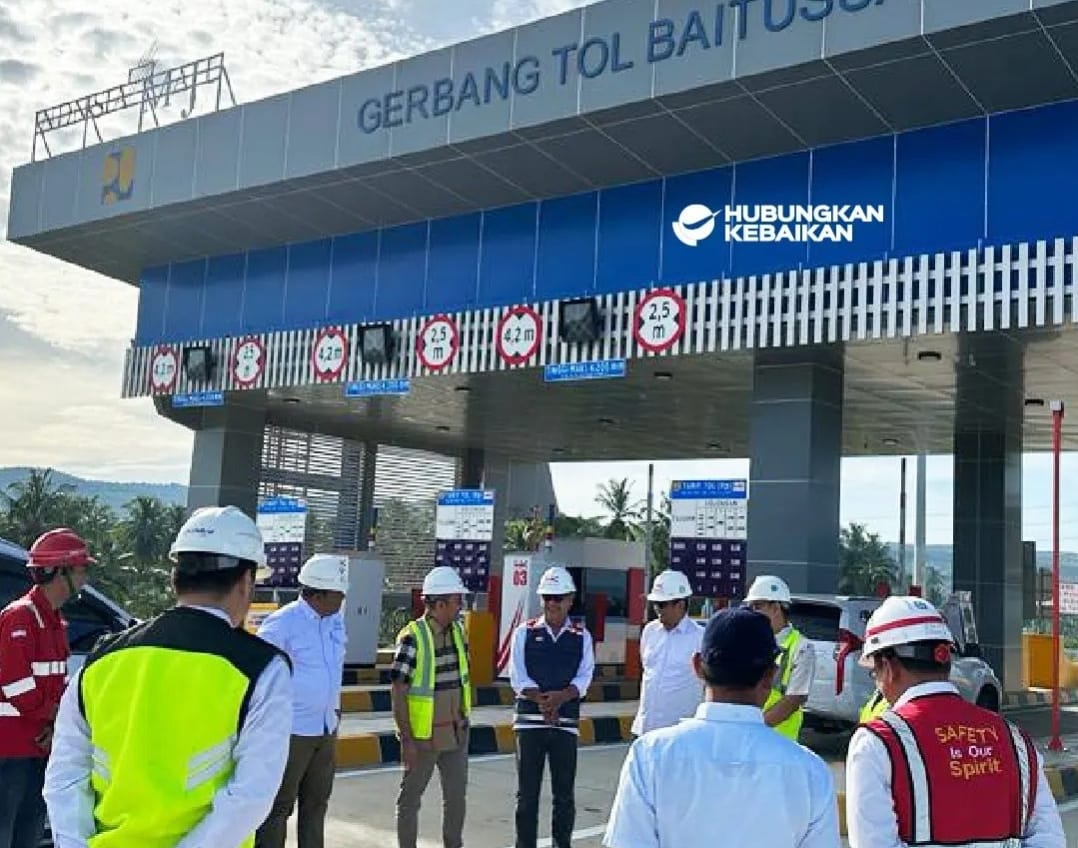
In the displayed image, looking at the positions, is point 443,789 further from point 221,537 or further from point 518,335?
point 518,335

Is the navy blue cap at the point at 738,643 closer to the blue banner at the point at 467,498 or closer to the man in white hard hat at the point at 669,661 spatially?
the man in white hard hat at the point at 669,661

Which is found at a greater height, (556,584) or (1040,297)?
(1040,297)

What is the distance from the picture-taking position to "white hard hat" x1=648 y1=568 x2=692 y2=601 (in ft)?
21.8

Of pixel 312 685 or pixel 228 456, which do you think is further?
pixel 228 456

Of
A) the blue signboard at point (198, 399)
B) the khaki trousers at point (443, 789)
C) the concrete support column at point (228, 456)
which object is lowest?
the khaki trousers at point (443, 789)

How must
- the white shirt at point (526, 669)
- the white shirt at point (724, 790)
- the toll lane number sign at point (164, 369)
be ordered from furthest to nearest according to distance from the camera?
the toll lane number sign at point (164, 369)
the white shirt at point (526, 669)
the white shirt at point (724, 790)

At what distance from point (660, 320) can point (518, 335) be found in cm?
181

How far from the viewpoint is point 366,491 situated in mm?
22297

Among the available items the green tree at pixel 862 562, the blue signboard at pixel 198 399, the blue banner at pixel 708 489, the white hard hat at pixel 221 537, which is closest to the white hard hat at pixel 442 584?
the white hard hat at pixel 221 537

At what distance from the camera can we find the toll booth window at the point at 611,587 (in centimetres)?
1955

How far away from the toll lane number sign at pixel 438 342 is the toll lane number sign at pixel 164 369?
14.2ft

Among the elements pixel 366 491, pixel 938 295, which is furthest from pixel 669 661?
pixel 366 491

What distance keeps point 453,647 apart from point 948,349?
699 cm

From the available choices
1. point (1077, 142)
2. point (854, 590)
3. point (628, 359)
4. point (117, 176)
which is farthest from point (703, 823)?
point (854, 590)
